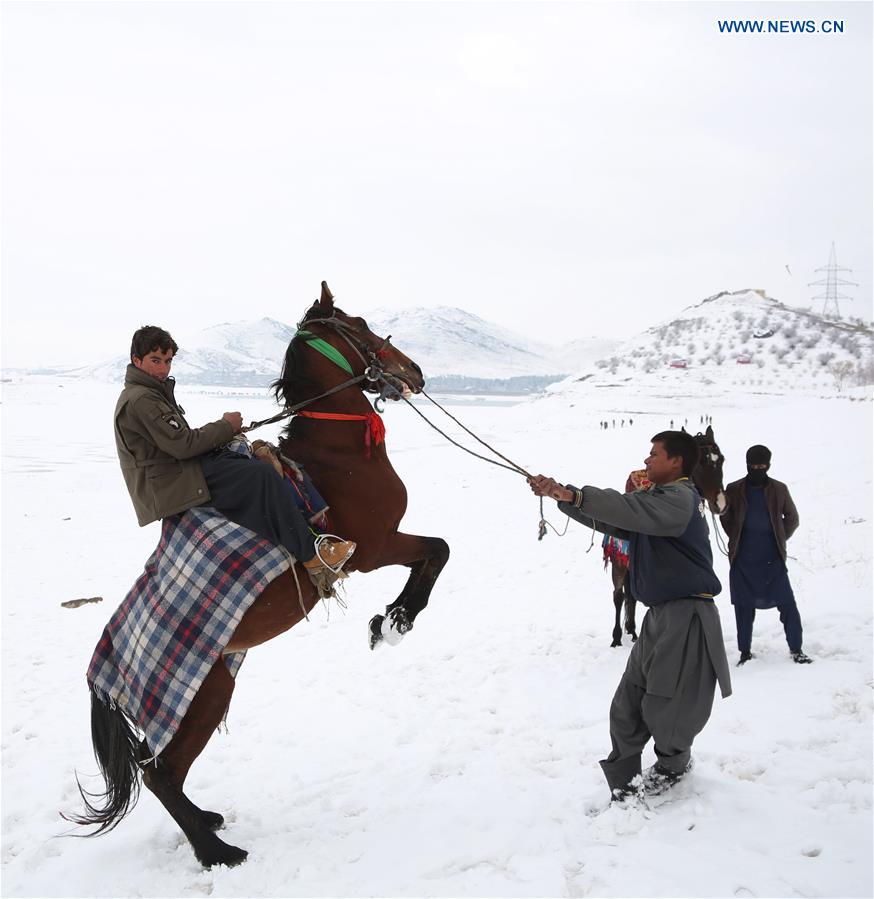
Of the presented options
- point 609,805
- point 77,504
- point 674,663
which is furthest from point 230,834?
point 77,504

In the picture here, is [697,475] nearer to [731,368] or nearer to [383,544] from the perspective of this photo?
[383,544]

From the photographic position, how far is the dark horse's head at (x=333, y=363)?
4.57 m

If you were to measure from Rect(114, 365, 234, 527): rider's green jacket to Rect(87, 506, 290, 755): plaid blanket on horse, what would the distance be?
6.0 inches

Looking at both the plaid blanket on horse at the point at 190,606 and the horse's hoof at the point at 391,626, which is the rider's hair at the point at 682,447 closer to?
the horse's hoof at the point at 391,626

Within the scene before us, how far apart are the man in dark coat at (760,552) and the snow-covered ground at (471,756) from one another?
38 centimetres

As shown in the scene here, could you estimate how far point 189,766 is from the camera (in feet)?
13.8

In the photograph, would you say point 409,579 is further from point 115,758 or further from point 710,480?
Result: point 710,480

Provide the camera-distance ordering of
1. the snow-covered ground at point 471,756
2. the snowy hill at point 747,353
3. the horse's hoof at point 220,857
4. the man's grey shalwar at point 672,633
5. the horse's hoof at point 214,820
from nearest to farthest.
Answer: the snow-covered ground at point 471,756 < the man's grey shalwar at point 672,633 < the horse's hoof at point 220,857 < the horse's hoof at point 214,820 < the snowy hill at point 747,353

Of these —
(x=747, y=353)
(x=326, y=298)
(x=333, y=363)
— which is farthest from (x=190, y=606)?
(x=747, y=353)

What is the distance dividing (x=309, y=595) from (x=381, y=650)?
4.58 meters

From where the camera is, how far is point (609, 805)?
423 cm

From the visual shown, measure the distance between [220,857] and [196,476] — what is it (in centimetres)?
219

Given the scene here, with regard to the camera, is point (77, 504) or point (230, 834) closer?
point (230, 834)

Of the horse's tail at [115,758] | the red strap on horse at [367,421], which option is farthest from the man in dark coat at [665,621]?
the horse's tail at [115,758]
